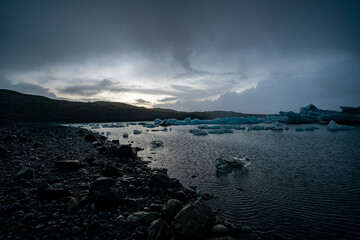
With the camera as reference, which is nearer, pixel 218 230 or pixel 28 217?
pixel 28 217

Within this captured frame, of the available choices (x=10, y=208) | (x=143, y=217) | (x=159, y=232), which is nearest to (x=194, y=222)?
(x=159, y=232)

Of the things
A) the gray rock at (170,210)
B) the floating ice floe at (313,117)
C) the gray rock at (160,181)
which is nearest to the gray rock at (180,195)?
the gray rock at (160,181)

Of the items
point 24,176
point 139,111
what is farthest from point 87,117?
point 24,176

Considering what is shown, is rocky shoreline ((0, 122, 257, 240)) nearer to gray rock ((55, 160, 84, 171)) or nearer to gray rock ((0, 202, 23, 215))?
gray rock ((0, 202, 23, 215))

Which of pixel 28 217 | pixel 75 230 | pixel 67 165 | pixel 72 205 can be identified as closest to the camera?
pixel 75 230

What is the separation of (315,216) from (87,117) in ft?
339

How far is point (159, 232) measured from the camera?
310 cm

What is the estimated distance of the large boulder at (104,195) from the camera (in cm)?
387

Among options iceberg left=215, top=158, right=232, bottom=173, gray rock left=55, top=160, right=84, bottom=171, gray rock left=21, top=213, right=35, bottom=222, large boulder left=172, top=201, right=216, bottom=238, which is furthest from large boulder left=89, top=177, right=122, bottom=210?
iceberg left=215, top=158, right=232, bottom=173

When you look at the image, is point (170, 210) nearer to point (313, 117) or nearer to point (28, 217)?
point (28, 217)

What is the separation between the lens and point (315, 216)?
14.2 feet

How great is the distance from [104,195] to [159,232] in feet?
5.27

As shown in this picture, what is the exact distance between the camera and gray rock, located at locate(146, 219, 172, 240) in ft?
10.0

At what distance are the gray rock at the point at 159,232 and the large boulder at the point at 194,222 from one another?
0.55ft
